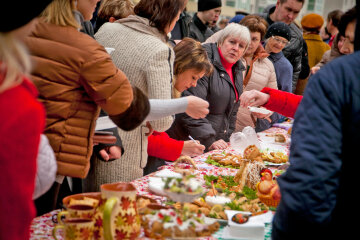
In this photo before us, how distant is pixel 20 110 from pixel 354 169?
77 cm

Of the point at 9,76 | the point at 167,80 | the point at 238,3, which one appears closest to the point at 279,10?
the point at 167,80

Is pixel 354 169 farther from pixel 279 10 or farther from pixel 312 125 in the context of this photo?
pixel 279 10

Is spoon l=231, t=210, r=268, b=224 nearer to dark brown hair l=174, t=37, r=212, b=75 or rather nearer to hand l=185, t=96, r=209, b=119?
hand l=185, t=96, r=209, b=119

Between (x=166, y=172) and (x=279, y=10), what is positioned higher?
(x=279, y=10)

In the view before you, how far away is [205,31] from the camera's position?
227 inches

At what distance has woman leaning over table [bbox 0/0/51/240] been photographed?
0.91 meters

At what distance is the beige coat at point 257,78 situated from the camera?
419 centimetres

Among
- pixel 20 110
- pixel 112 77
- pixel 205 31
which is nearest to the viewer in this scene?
pixel 20 110

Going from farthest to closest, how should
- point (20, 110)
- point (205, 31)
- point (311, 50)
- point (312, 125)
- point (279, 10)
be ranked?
point (311, 50) → point (205, 31) → point (279, 10) → point (312, 125) → point (20, 110)

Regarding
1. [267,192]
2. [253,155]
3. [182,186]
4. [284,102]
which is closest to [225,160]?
[253,155]

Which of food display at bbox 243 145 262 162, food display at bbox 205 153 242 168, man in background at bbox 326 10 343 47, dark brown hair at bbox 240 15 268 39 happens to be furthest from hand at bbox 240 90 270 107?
man in background at bbox 326 10 343 47

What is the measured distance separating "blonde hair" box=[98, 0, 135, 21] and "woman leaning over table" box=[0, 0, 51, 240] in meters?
2.42

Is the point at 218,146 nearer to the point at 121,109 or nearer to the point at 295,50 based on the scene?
the point at 121,109

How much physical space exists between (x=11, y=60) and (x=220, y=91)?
2.61m
